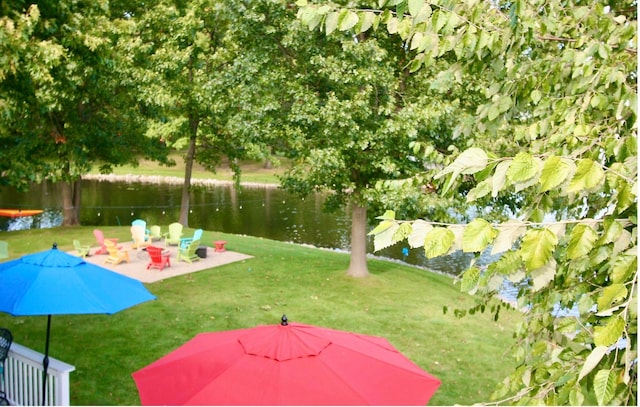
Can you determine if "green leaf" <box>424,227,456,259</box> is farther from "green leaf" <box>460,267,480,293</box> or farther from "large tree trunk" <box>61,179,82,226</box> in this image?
"large tree trunk" <box>61,179,82,226</box>

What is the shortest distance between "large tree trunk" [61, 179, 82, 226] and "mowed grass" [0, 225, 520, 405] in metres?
5.83

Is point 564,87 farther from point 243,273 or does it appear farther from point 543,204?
point 243,273

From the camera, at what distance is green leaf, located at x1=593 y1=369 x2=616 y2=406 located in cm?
201

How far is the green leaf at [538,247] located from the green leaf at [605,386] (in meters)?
0.46

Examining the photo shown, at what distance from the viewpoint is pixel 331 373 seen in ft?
16.9

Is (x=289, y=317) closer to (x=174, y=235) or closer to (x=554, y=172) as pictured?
(x=174, y=235)

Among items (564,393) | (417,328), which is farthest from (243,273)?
(564,393)

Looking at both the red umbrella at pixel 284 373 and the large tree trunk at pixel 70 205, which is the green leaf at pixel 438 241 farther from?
the large tree trunk at pixel 70 205

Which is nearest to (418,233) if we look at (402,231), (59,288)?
→ (402,231)

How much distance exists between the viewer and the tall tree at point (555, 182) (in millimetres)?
2072

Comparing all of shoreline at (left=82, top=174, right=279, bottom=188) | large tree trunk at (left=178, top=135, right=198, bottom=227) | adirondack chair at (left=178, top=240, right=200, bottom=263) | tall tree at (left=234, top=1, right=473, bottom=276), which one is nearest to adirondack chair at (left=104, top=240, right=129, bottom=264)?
adirondack chair at (left=178, top=240, right=200, bottom=263)

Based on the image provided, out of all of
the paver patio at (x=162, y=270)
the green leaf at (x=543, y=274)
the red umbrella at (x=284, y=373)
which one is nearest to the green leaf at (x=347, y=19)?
the green leaf at (x=543, y=274)

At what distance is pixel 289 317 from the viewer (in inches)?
518

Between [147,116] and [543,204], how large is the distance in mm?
21477
